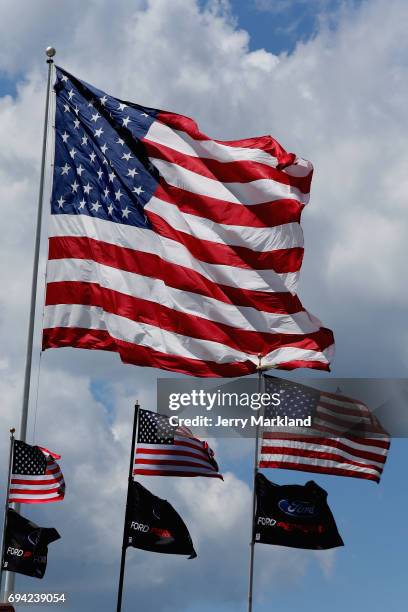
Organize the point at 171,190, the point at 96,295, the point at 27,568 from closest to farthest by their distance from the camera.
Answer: the point at 96,295 < the point at 171,190 < the point at 27,568

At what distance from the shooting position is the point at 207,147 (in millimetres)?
27672

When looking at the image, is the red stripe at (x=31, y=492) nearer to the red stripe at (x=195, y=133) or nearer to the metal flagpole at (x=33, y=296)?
the metal flagpole at (x=33, y=296)

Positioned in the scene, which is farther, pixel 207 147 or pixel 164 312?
pixel 207 147

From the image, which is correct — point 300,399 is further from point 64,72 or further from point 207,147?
point 64,72

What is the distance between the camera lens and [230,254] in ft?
88.1

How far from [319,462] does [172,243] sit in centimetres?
814

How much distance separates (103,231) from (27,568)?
391 inches

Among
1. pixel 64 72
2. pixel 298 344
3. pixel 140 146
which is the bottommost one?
pixel 298 344

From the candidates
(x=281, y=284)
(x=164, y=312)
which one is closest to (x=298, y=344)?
(x=281, y=284)

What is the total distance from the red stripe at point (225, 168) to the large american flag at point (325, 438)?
19.4ft

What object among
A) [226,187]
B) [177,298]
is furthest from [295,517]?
[226,187]

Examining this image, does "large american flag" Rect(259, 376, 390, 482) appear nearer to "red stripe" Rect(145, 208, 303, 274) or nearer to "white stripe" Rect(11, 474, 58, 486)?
"red stripe" Rect(145, 208, 303, 274)

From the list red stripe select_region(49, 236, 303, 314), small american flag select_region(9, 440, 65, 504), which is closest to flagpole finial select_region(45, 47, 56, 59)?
red stripe select_region(49, 236, 303, 314)

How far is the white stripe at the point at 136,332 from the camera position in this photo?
82.0ft
